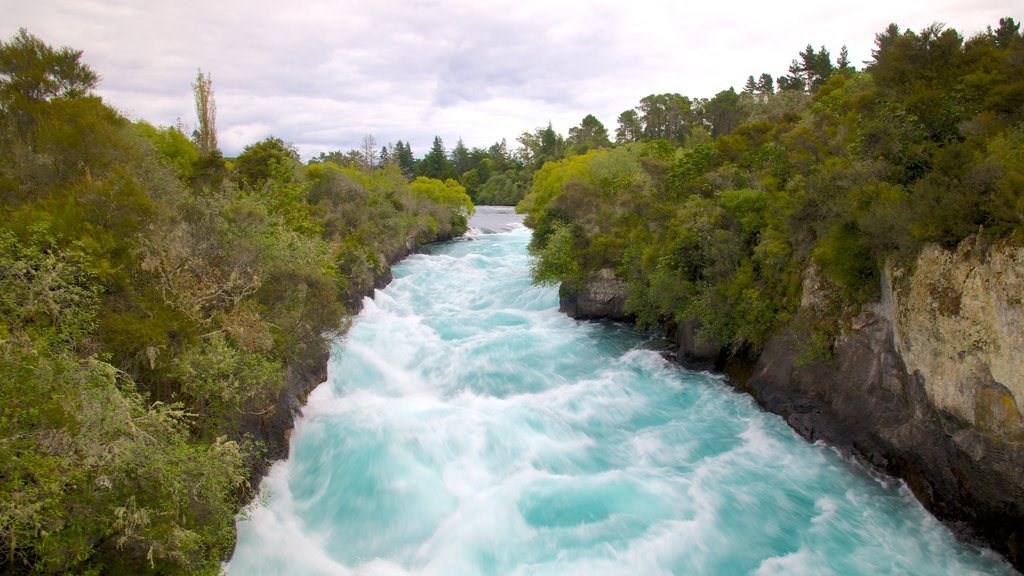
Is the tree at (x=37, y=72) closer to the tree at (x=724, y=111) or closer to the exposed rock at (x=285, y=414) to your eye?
the exposed rock at (x=285, y=414)

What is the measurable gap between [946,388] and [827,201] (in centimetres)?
598

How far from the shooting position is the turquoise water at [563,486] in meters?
10.3

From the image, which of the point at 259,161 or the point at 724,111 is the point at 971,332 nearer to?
the point at 259,161

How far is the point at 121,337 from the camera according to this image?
29.2 ft

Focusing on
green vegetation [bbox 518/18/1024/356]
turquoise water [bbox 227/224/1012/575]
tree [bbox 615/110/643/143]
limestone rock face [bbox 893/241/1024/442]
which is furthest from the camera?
tree [bbox 615/110/643/143]

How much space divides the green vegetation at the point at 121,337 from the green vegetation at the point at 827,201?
12.3 m

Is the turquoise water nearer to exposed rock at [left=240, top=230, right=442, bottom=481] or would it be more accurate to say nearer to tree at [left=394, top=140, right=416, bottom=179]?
exposed rock at [left=240, top=230, right=442, bottom=481]

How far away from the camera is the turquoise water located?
10.3 meters

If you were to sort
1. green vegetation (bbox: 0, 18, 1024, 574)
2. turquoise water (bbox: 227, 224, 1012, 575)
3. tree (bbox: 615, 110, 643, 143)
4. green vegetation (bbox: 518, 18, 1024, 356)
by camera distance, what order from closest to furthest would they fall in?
green vegetation (bbox: 0, 18, 1024, 574), turquoise water (bbox: 227, 224, 1012, 575), green vegetation (bbox: 518, 18, 1024, 356), tree (bbox: 615, 110, 643, 143)

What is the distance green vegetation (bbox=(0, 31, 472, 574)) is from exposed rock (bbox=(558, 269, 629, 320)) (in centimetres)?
1281

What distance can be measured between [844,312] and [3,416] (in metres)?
16.1

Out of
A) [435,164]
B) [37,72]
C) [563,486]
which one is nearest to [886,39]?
[563,486]

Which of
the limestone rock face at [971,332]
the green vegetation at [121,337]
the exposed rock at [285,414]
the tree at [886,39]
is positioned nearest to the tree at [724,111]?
the tree at [886,39]

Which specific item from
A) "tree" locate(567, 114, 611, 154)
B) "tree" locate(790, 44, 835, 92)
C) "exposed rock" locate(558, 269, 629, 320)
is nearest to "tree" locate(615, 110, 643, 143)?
"tree" locate(567, 114, 611, 154)
